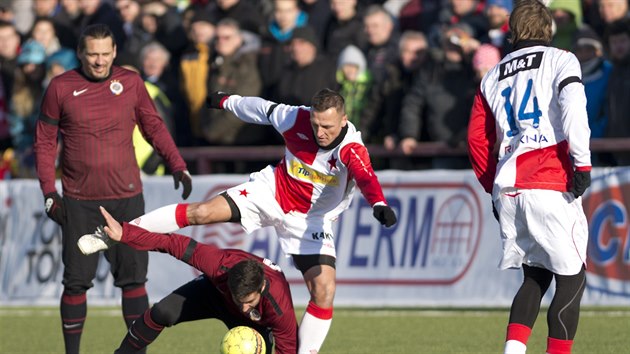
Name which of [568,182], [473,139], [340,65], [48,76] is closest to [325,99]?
[473,139]

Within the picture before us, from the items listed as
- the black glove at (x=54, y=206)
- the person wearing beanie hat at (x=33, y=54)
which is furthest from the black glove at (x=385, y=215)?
the person wearing beanie hat at (x=33, y=54)

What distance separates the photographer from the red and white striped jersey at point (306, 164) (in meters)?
8.88

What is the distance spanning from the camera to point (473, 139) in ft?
25.8

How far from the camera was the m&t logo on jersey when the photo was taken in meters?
7.63

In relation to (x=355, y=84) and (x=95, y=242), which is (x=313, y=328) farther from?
(x=355, y=84)

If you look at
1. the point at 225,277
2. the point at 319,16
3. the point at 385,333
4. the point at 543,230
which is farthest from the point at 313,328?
the point at 319,16

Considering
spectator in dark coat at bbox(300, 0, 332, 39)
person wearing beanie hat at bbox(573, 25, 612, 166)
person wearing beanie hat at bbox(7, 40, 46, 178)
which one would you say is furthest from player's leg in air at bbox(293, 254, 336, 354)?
person wearing beanie hat at bbox(7, 40, 46, 178)

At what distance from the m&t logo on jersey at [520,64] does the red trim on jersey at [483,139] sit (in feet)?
0.71

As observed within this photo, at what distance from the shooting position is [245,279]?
26.2 feet

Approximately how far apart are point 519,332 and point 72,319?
3.82 metres

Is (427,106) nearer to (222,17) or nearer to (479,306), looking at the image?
(479,306)

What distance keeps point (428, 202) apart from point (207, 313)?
5242mm

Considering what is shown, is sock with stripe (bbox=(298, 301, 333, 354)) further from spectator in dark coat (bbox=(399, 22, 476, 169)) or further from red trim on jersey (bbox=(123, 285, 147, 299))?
spectator in dark coat (bbox=(399, 22, 476, 169))

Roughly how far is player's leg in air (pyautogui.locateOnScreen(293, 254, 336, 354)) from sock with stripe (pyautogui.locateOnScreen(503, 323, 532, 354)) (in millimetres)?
→ 1681
